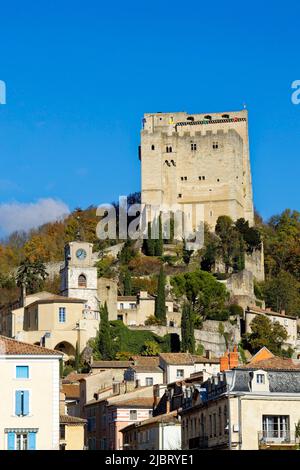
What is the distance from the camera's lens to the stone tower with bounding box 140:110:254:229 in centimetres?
12925

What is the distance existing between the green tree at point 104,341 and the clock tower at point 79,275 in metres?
3.81

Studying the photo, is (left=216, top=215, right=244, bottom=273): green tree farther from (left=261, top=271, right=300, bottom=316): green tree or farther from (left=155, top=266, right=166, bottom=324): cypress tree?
(left=155, top=266, right=166, bottom=324): cypress tree

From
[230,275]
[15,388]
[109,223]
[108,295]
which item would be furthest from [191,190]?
[15,388]

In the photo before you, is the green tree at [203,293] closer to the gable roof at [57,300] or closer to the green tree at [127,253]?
the green tree at [127,253]

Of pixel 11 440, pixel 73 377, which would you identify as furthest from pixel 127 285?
pixel 11 440

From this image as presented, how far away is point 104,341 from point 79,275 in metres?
8.59

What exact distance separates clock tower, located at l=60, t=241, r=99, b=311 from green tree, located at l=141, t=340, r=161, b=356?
222 inches

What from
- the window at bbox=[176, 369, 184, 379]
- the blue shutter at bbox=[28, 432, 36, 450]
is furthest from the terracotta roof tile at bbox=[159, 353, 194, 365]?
the blue shutter at bbox=[28, 432, 36, 450]

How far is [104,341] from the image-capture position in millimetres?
95750

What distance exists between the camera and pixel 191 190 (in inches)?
5118

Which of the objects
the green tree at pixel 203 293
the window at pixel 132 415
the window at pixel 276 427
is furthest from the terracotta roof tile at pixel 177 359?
the window at pixel 276 427

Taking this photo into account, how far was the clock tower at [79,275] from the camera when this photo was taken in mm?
101750

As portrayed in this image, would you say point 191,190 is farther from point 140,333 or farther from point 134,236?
point 140,333

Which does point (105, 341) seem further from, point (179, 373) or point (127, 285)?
point (179, 373)
